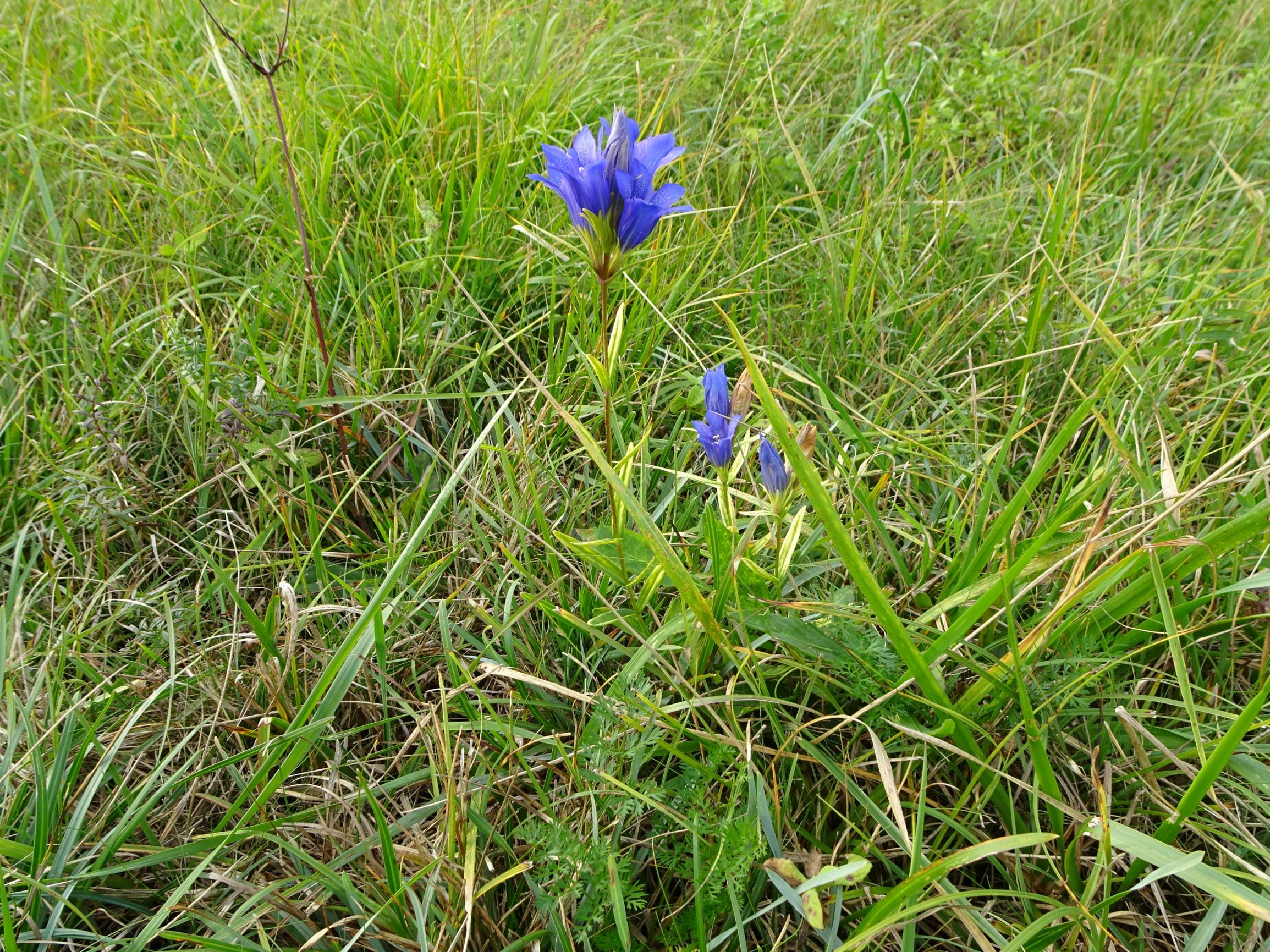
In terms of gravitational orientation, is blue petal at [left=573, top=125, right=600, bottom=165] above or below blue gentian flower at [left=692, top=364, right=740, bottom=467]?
above

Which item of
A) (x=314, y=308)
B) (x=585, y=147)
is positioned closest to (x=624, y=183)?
(x=585, y=147)

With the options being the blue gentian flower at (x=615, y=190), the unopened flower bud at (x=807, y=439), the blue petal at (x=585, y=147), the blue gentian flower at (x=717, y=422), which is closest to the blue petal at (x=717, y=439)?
the blue gentian flower at (x=717, y=422)

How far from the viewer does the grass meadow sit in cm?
119

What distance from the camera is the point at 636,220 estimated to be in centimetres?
119

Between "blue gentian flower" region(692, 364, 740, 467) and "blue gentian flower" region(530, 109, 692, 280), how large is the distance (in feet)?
0.74

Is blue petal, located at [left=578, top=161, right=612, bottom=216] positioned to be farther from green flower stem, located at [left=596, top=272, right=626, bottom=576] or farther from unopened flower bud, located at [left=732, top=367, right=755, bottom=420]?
unopened flower bud, located at [left=732, top=367, right=755, bottom=420]

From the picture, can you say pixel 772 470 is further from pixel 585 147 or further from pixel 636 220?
pixel 585 147

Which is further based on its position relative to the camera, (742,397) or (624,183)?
(742,397)

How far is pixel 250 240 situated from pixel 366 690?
1.24m

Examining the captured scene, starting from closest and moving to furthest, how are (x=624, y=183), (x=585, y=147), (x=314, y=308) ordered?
(x=624, y=183), (x=585, y=147), (x=314, y=308)

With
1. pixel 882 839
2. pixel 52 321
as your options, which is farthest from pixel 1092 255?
pixel 52 321

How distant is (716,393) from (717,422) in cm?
4

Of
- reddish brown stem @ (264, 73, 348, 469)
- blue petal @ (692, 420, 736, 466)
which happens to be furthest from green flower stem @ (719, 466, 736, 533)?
reddish brown stem @ (264, 73, 348, 469)

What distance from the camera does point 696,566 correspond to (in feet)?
4.96
